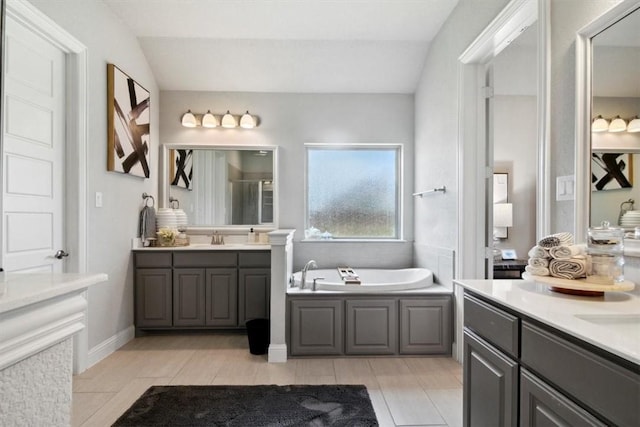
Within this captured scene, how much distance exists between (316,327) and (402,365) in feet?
2.40

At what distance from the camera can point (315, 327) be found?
277cm

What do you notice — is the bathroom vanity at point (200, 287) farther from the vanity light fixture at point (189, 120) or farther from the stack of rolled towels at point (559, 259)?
the stack of rolled towels at point (559, 259)

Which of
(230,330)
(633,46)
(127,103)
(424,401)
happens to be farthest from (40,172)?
(633,46)

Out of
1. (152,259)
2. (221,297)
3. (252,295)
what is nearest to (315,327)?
(252,295)

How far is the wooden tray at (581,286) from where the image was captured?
1199 millimetres

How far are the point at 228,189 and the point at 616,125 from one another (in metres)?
3.40

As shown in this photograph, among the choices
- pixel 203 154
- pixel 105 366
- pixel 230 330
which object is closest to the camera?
pixel 105 366

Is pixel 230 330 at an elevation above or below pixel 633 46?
below

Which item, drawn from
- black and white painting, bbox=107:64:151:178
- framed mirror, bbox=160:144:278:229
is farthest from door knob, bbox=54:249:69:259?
framed mirror, bbox=160:144:278:229

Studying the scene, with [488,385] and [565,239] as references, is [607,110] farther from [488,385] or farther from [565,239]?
[488,385]

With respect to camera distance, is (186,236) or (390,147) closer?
(186,236)

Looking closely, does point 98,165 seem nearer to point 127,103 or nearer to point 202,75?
point 127,103

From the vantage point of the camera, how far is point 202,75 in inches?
143

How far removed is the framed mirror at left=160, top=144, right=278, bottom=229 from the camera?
387 cm
